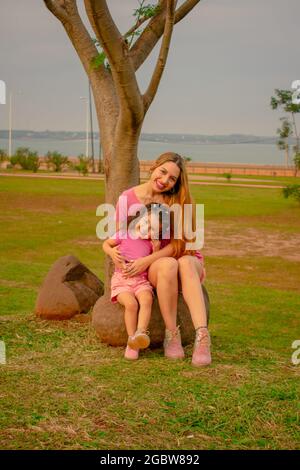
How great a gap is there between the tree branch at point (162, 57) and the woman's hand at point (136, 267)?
1497 millimetres

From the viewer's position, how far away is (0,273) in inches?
434

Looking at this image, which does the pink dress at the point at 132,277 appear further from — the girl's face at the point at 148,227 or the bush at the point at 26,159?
the bush at the point at 26,159

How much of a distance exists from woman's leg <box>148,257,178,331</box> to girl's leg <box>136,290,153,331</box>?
76mm

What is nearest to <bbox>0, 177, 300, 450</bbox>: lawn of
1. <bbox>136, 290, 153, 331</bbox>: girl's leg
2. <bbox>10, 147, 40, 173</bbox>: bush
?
<bbox>136, 290, 153, 331</bbox>: girl's leg

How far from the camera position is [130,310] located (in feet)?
17.6

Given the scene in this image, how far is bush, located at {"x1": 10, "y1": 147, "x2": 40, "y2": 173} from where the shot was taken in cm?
→ 4269

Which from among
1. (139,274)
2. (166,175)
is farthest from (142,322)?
(166,175)

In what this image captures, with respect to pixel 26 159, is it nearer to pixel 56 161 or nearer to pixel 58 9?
pixel 56 161

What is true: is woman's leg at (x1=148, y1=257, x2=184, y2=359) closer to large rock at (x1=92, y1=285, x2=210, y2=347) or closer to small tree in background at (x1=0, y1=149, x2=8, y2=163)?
large rock at (x1=92, y1=285, x2=210, y2=347)

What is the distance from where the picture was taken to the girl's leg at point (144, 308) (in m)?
5.28

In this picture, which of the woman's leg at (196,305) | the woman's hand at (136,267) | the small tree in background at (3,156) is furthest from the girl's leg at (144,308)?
the small tree in background at (3,156)

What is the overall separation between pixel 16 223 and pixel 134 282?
1250cm

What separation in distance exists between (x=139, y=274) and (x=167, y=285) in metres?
0.30

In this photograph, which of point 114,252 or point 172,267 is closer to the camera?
point 172,267
